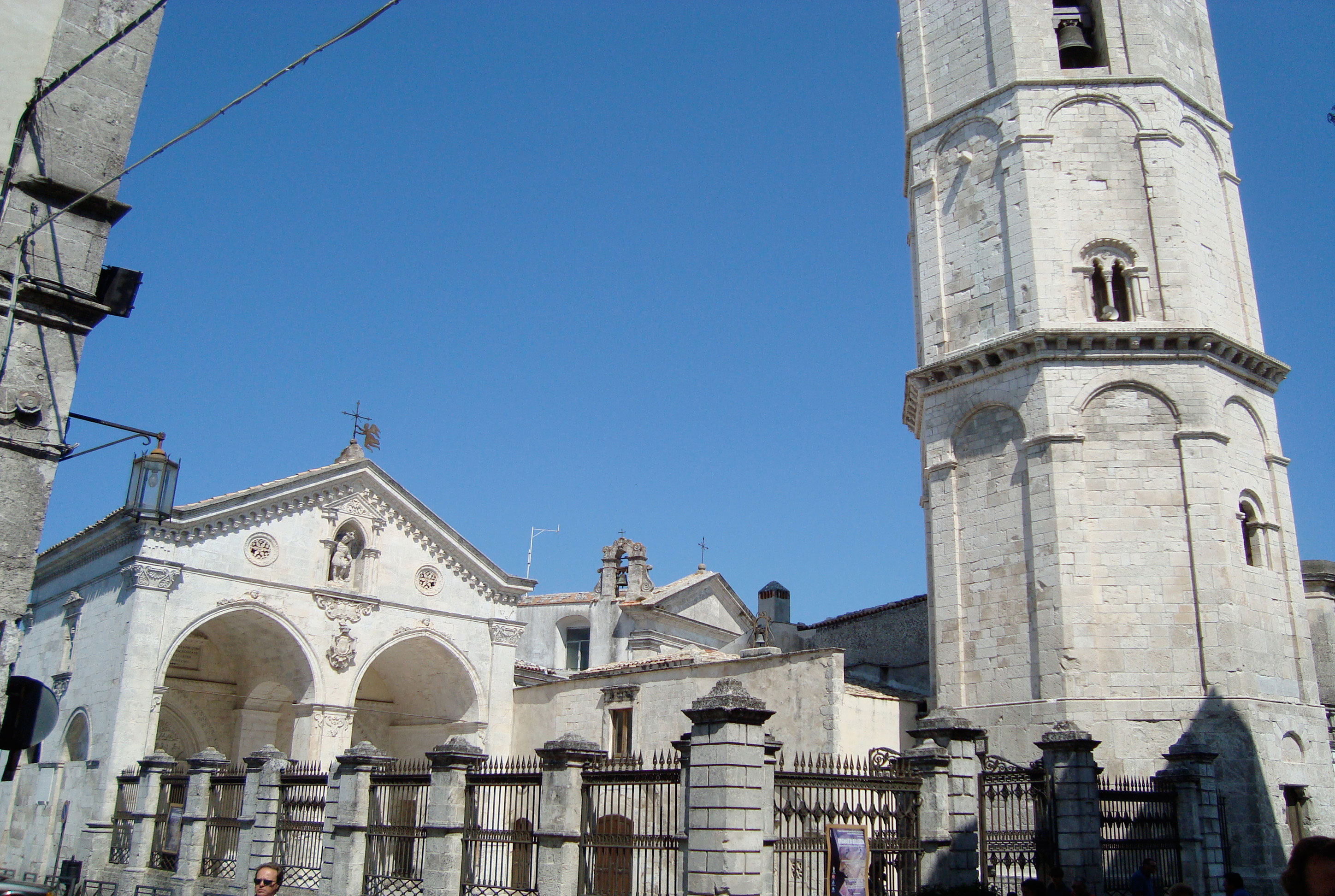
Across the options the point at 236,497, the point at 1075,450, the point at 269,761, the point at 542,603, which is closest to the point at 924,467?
the point at 1075,450

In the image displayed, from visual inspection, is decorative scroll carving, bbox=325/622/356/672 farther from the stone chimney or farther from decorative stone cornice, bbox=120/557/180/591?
the stone chimney

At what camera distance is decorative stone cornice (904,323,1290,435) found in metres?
18.3

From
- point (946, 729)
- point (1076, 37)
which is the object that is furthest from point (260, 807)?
point (1076, 37)

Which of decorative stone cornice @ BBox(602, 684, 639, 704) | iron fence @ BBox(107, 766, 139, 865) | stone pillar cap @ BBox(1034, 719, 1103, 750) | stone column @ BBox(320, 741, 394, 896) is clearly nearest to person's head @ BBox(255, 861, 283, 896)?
stone column @ BBox(320, 741, 394, 896)

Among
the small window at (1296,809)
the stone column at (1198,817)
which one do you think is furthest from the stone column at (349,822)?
the small window at (1296,809)

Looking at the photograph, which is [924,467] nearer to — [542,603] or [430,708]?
[430,708]

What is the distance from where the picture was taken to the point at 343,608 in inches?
953

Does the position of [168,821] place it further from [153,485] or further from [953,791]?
[953,791]

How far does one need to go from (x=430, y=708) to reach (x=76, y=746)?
8.09m

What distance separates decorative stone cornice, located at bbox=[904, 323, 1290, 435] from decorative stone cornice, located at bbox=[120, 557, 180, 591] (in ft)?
53.4

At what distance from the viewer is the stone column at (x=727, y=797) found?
31.3ft

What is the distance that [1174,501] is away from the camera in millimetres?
17703

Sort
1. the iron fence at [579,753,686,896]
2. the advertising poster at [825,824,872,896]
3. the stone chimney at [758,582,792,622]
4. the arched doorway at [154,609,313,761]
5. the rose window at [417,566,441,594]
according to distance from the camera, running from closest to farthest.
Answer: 1. the iron fence at [579,753,686,896]
2. the advertising poster at [825,824,872,896]
3. the arched doorway at [154,609,313,761]
4. the rose window at [417,566,441,594]
5. the stone chimney at [758,582,792,622]

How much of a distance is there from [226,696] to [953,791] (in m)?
19.6
